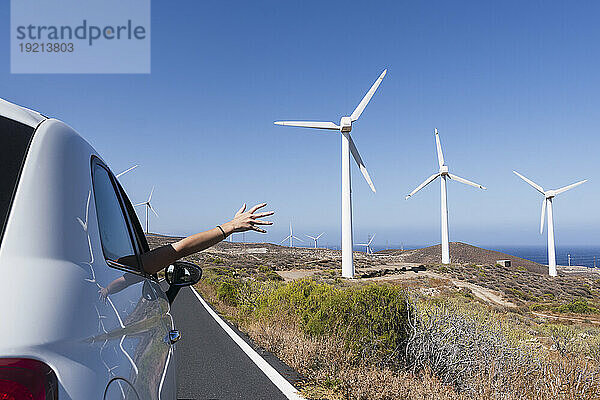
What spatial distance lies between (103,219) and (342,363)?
573cm

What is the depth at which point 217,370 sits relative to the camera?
7.45m

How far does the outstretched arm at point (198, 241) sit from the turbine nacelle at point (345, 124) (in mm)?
39540

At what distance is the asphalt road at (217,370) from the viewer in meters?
6.11

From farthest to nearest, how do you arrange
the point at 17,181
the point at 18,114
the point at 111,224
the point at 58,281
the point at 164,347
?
the point at 164,347
the point at 111,224
the point at 18,114
the point at 17,181
the point at 58,281

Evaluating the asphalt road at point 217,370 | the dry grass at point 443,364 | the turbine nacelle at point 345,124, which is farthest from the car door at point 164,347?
the turbine nacelle at point 345,124

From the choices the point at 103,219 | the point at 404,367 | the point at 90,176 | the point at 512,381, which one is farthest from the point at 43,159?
the point at 404,367

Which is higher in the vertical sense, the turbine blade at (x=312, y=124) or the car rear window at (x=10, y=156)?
the turbine blade at (x=312, y=124)

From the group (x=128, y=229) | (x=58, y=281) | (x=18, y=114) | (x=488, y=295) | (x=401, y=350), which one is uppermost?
(x=18, y=114)

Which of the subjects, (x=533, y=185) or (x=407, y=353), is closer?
(x=407, y=353)

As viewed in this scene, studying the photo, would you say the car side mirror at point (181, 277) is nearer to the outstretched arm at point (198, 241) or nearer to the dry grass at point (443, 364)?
the outstretched arm at point (198, 241)

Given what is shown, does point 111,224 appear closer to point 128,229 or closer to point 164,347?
point 128,229

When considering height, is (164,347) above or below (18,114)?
below

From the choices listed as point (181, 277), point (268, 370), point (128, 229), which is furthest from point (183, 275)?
point (268, 370)

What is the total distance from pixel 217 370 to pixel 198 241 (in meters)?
5.12
